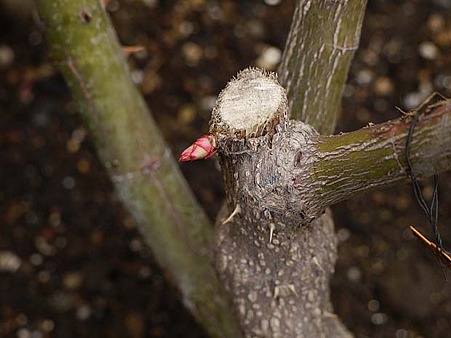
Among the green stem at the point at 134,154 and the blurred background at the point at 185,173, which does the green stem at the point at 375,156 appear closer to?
the green stem at the point at 134,154

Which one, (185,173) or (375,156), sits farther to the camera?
(185,173)

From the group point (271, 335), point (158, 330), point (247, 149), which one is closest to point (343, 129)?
point (158, 330)

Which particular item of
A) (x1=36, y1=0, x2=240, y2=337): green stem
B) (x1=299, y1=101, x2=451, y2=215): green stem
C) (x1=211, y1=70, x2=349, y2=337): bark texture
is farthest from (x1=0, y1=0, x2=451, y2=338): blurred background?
(x1=299, y1=101, x2=451, y2=215): green stem

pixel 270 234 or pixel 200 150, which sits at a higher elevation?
pixel 200 150

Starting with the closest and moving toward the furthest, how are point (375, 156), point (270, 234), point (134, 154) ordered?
1. point (375, 156)
2. point (270, 234)
3. point (134, 154)

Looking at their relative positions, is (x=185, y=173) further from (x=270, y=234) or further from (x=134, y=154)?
(x=270, y=234)

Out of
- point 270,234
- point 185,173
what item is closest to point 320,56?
point 270,234

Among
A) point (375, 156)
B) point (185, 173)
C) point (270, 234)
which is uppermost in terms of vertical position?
point (375, 156)

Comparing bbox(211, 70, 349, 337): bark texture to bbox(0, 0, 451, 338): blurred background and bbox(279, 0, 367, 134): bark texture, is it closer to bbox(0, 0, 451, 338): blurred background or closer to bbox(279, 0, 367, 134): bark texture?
bbox(279, 0, 367, 134): bark texture
